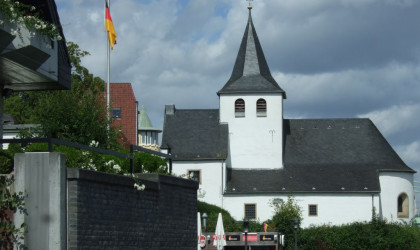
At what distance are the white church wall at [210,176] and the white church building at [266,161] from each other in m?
0.08

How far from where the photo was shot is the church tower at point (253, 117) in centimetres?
7156

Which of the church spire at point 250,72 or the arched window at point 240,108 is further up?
the church spire at point 250,72

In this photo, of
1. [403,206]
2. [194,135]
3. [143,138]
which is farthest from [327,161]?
[143,138]

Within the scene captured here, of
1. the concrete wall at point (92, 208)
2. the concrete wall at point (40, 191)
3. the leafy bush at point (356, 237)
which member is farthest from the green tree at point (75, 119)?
the leafy bush at point (356, 237)

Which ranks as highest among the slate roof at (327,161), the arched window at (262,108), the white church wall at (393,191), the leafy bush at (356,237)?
the arched window at (262,108)

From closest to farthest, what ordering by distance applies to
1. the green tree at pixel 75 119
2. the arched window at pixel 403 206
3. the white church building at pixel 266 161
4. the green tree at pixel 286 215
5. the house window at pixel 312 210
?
the green tree at pixel 75 119 < the green tree at pixel 286 215 < the house window at pixel 312 210 < the white church building at pixel 266 161 < the arched window at pixel 403 206

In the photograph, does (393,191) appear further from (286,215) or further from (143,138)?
Result: (143,138)

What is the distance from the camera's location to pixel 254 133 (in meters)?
71.8

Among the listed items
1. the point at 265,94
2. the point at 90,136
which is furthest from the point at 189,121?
the point at 90,136

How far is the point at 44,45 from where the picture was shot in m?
13.3

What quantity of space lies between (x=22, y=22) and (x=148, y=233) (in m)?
4.56

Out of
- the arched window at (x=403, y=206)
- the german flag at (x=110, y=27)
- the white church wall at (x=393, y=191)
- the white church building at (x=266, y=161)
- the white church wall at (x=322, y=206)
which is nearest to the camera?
the german flag at (x=110, y=27)

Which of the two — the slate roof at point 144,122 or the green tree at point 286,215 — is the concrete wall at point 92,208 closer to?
the green tree at point 286,215

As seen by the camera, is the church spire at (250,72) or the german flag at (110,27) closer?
the german flag at (110,27)
